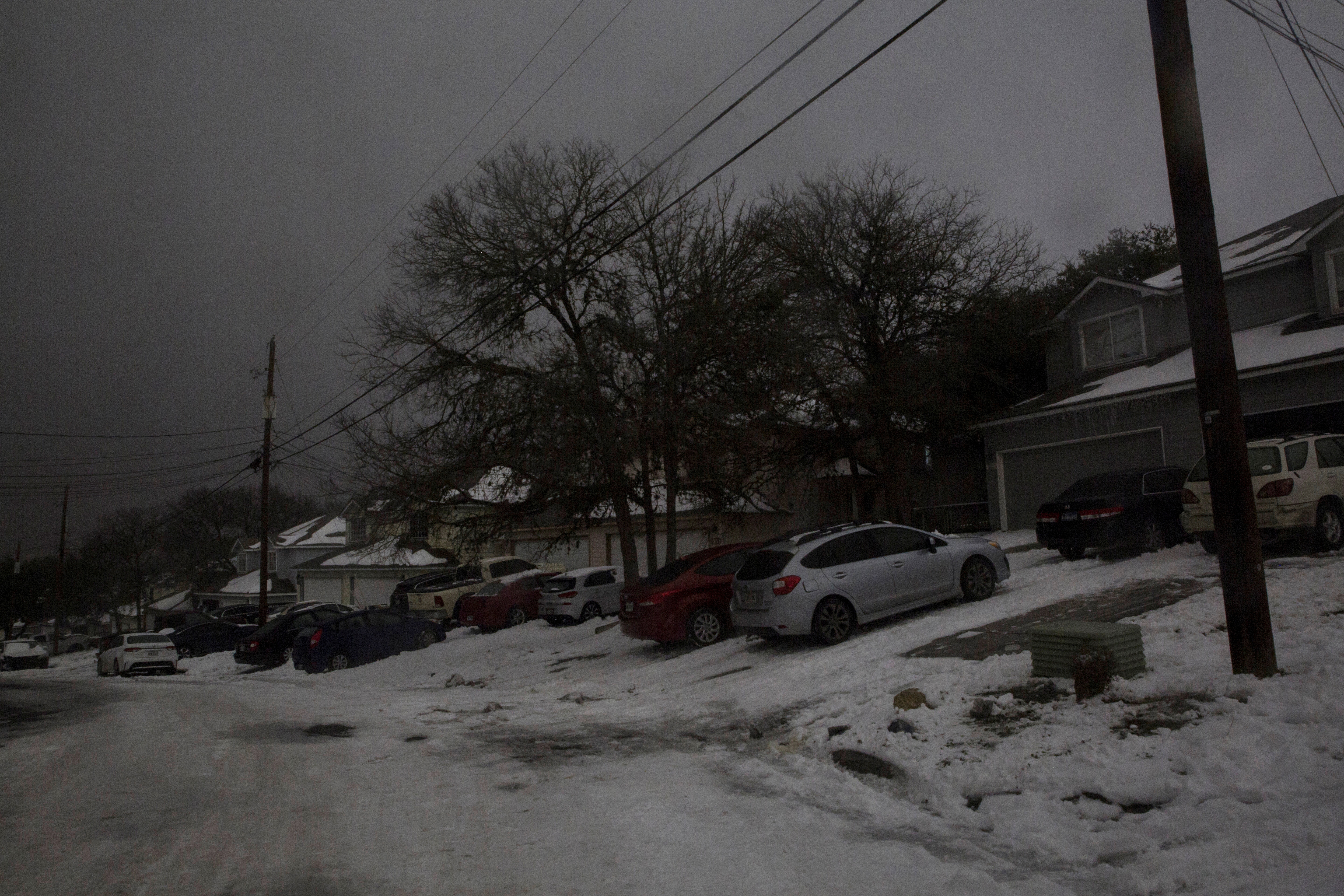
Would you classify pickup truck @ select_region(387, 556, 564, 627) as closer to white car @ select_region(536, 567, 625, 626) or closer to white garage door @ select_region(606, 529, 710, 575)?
white garage door @ select_region(606, 529, 710, 575)

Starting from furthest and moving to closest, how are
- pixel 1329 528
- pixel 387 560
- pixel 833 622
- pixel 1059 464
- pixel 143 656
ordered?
pixel 387 560 < pixel 143 656 < pixel 1059 464 < pixel 1329 528 < pixel 833 622

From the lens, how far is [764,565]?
13.3 m

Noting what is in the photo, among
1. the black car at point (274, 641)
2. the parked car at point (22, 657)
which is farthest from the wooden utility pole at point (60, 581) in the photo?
the black car at point (274, 641)

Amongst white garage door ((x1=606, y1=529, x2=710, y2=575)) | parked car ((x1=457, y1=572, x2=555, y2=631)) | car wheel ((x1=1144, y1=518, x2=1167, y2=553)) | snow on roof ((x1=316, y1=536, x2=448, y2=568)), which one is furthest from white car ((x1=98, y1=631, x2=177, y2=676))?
car wheel ((x1=1144, y1=518, x2=1167, y2=553))

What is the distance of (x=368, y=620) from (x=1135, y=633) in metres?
19.2

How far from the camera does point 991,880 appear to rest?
486 cm

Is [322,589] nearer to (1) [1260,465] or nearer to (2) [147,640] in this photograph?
(2) [147,640]

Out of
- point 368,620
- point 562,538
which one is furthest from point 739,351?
point 368,620

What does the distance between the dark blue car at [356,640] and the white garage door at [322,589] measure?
1064 inches

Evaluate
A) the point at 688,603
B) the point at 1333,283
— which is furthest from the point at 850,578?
the point at 1333,283

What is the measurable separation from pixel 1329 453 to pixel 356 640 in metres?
20.0

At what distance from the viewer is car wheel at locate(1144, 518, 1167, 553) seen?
1546 cm

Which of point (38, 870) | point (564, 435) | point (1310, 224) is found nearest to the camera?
point (38, 870)

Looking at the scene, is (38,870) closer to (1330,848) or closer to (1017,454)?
(1330,848)
